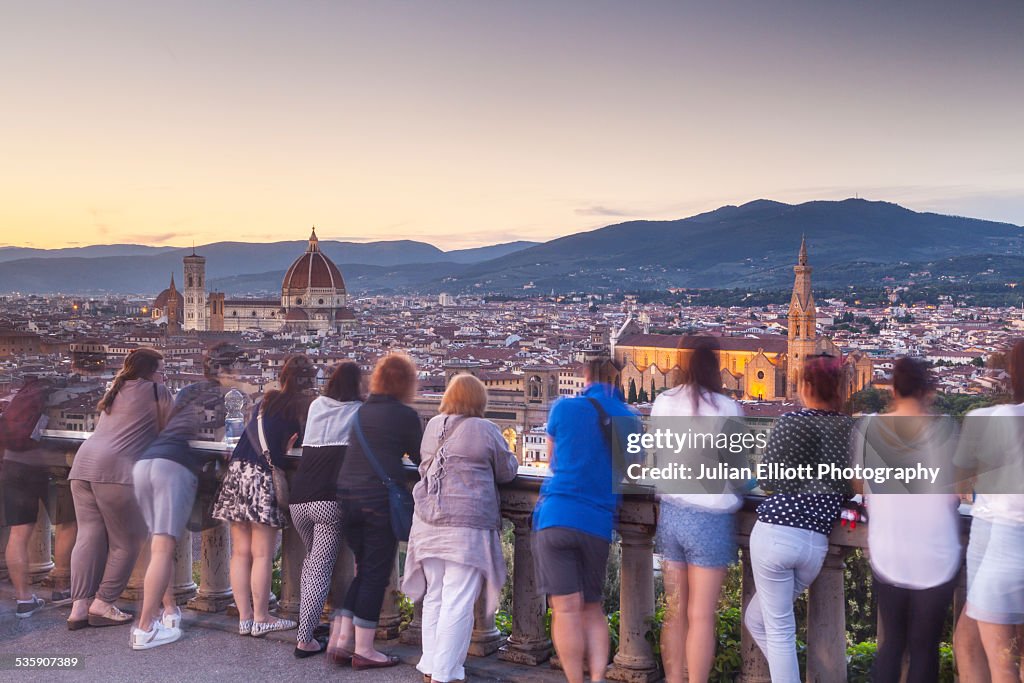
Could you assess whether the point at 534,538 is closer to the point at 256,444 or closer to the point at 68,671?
the point at 256,444

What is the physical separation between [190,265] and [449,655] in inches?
2060

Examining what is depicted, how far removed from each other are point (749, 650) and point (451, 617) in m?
0.87

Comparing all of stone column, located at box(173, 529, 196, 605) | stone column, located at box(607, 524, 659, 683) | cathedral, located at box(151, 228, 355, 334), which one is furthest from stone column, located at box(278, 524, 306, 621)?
cathedral, located at box(151, 228, 355, 334)

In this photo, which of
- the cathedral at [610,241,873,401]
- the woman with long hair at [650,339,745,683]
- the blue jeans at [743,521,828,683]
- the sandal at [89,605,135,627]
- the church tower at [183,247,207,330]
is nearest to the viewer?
the blue jeans at [743,521,828,683]

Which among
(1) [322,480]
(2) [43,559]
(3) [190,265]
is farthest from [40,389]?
(3) [190,265]

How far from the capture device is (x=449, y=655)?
9.18ft

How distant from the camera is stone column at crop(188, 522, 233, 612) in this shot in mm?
3582

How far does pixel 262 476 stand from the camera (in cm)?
322

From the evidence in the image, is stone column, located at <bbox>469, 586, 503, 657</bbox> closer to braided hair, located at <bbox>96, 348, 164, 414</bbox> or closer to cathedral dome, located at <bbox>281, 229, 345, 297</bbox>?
braided hair, located at <bbox>96, 348, 164, 414</bbox>

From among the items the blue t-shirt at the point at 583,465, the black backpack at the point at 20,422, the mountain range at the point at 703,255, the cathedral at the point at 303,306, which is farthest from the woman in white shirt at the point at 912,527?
the cathedral at the point at 303,306

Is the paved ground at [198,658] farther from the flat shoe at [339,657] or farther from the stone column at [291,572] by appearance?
the stone column at [291,572]

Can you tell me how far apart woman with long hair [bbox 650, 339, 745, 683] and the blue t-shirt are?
0.14 meters

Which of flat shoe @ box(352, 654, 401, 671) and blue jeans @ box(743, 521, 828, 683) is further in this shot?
flat shoe @ box(352, 654, 401, 671)

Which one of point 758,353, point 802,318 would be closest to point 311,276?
point 758,353
